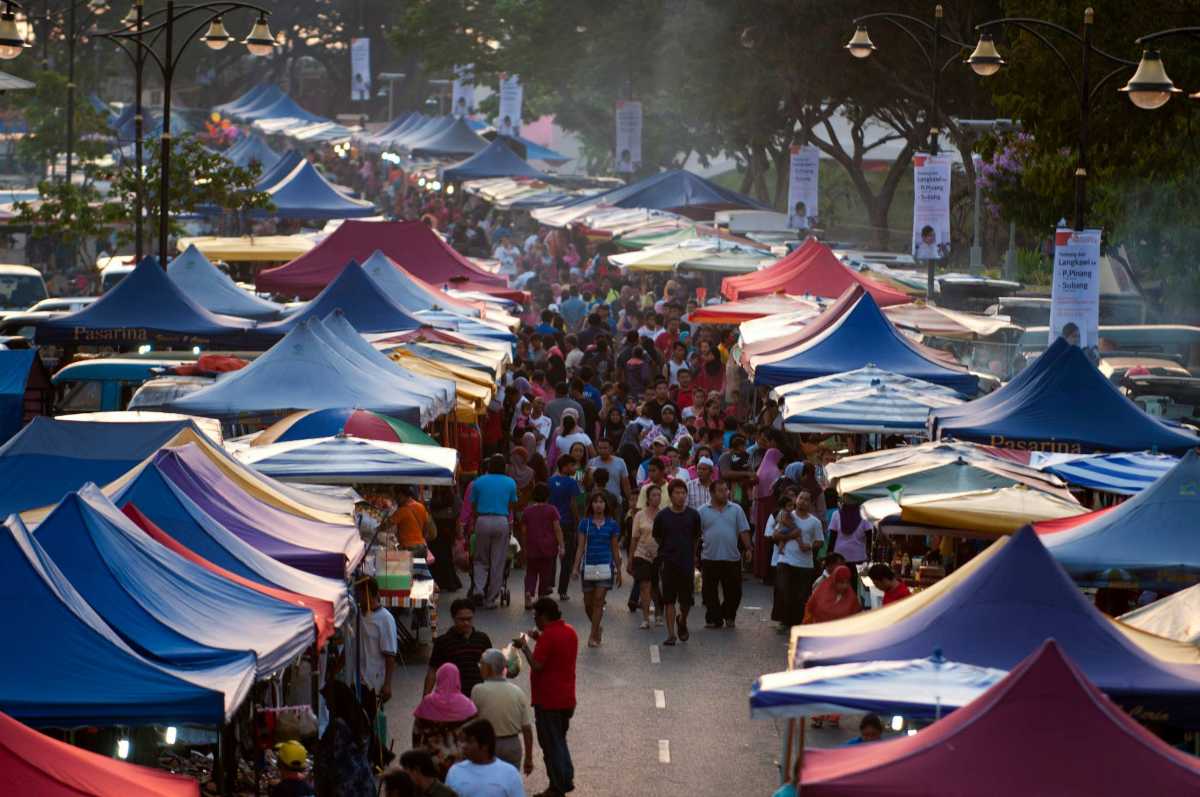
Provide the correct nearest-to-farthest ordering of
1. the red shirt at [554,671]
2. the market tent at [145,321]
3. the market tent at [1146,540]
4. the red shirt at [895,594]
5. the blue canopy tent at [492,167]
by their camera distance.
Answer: the red shirt at [554,671]
the market tent at [1146,540]
the red shirt at [895,594]
the market tent at [145,321]
the blue canopy tent at [492,167]

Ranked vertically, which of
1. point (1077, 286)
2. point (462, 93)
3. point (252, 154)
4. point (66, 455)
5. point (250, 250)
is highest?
point (462, 93)

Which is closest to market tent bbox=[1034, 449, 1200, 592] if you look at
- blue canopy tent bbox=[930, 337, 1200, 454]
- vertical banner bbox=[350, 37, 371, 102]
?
blue canopy tent bbox=[930, 337, 1200, 454]

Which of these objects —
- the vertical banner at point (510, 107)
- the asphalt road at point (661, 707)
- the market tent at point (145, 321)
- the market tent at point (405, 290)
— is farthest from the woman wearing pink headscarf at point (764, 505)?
the vertical banner at point (510, 107)

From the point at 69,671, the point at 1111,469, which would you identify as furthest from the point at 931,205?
the point at 69,671

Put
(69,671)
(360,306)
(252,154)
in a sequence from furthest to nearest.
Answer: (252,154), (360,306), (69,671)

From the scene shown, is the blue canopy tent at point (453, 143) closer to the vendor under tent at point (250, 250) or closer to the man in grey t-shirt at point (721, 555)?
the vendor under tent at point (250, 250)

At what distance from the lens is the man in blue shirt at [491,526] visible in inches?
757

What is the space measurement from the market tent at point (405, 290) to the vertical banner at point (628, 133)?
24.8 m

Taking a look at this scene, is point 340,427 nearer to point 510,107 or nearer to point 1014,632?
point 1014,632

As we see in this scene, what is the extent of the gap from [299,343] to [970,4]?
25.2 metres

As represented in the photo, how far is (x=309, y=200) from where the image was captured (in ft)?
158

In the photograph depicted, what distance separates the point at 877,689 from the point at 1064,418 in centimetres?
944

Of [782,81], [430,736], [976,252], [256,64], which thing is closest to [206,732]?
[430,736]

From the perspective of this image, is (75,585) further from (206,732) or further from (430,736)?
(430,736)
